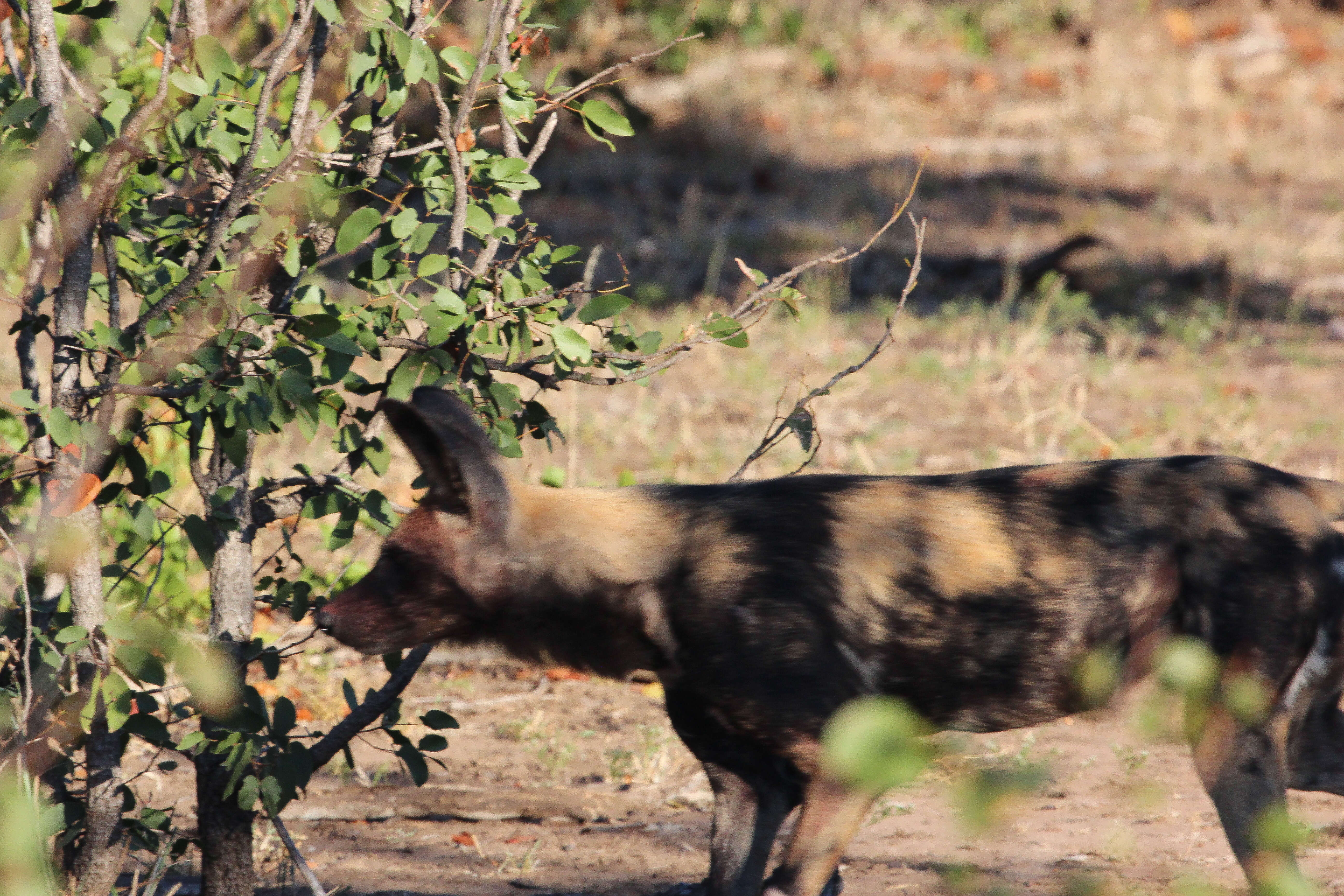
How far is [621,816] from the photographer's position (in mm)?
4309

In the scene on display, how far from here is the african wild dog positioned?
285 centimetres

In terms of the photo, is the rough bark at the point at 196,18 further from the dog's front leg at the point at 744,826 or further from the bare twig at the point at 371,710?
the dog's front leg at the point at 744,826

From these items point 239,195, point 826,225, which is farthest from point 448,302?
point 826,225

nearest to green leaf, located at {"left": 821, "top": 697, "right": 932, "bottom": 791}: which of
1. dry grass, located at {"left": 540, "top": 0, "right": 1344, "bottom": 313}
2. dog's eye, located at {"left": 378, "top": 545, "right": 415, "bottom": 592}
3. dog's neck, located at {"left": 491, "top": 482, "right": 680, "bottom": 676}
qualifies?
dog's neck, located at {"left": 491, "top": 482, "right": 680, "bottom": 676}

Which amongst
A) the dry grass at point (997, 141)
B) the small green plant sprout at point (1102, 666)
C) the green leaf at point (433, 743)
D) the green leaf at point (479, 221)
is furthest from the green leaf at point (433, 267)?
the dry grass at point (997, 141)

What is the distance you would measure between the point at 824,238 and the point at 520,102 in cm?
776

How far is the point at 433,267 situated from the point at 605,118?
529 mm

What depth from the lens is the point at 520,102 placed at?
3.10 m

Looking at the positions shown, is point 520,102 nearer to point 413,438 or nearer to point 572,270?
point 413,438

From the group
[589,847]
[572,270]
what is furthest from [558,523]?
[572,270]

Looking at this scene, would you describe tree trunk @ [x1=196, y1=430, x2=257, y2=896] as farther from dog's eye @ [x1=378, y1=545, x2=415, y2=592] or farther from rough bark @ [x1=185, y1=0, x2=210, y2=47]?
rough bark @ [x1=185, y1=0, x2=210, y2=47]

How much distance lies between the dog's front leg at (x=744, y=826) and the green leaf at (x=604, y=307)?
102 centimetres

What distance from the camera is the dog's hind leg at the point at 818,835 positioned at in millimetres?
2812

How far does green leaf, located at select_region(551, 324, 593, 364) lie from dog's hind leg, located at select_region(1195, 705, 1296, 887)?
150 cm
